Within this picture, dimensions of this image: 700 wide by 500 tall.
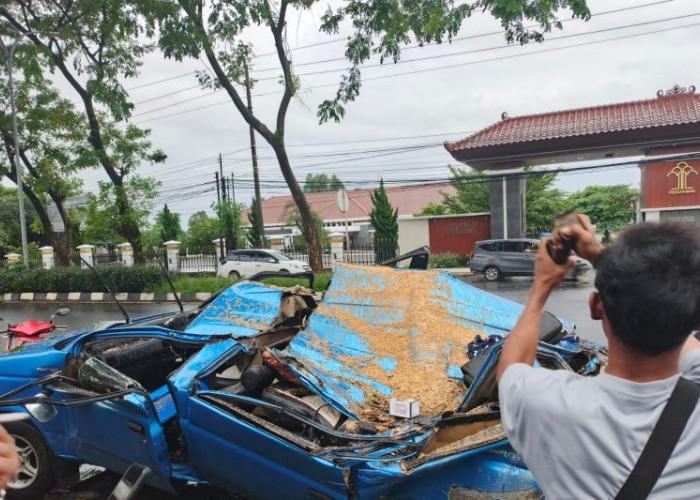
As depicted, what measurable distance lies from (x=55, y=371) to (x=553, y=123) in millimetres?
20518

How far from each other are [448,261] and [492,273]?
164 inches

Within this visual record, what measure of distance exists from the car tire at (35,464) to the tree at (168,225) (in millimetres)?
35162

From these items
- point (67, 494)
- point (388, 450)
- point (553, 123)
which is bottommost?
point (67, 494)

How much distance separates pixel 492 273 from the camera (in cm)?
1675

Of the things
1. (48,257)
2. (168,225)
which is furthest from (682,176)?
(168,225)

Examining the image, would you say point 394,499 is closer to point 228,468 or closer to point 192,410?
point 228,468

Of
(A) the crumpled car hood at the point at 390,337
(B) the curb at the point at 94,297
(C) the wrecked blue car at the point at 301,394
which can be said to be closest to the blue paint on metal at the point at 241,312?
(C) the wrecked blue car at the point at 301,394

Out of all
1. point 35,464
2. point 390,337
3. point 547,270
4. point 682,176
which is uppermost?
point 682,176

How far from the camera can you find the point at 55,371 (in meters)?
3.29

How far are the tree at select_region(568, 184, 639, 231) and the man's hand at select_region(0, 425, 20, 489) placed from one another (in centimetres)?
3394

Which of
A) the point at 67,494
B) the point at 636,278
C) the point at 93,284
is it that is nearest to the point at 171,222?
the point at 93,284

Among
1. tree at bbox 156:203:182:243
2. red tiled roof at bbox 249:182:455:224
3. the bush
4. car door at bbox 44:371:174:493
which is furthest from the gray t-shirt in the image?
red tiled roof at bbox 249:182:455:224

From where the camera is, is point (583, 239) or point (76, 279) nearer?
point (583, 239)

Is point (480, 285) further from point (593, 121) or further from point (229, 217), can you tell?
point (229, 217)
